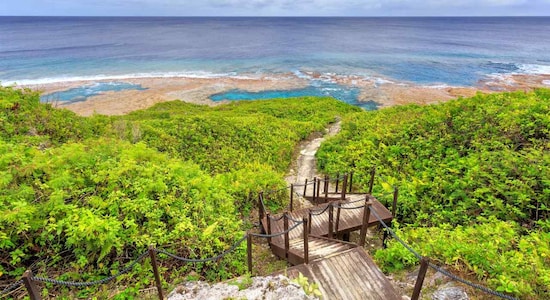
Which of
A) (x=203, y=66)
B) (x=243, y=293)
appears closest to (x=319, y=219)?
(x=243, y=293)

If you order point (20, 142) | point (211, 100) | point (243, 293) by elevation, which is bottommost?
point (211, 100)

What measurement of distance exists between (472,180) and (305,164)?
8566 millimetres

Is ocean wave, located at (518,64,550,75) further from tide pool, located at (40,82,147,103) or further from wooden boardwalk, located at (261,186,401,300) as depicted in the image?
tide pool, located at (40,82,147,103)

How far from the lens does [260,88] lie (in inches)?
1577

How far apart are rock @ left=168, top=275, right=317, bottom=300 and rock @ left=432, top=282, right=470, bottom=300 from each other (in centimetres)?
227

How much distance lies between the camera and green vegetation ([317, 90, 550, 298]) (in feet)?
17.3

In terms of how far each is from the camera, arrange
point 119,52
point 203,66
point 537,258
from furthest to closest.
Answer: point 119,52, point 203,66, point 537,258

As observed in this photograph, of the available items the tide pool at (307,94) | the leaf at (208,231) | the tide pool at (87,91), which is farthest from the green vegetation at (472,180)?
the tide pool at (87,91)

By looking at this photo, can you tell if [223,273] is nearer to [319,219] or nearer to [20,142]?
[319,219]

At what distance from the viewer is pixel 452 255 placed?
18.0 ft

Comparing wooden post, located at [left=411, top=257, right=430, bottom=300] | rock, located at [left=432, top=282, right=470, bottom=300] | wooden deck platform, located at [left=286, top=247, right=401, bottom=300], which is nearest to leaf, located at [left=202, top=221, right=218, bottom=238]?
wooden deck platform, located at [left=286, top=247, right=401, bottom=300]

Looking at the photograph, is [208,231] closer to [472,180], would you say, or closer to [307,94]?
[472,180]

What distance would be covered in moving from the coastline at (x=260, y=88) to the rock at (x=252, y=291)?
2902 cm

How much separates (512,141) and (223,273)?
1040 cm
